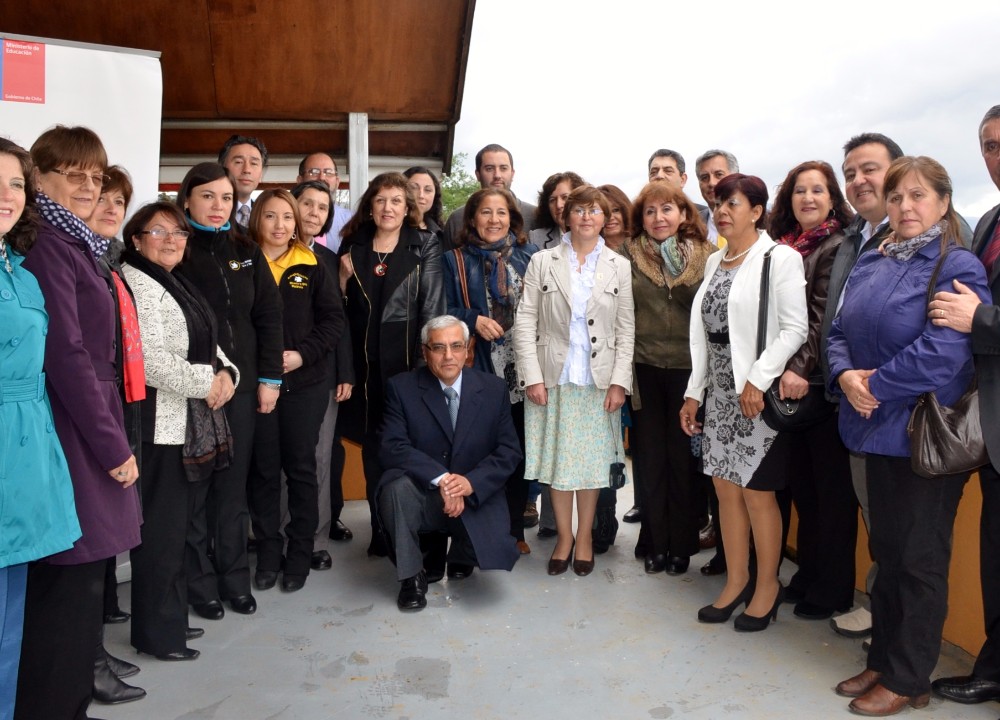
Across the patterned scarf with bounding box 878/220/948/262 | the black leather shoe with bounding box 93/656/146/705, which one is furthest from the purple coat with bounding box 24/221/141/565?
the patterned scarf with bounding box 878/220/948/262

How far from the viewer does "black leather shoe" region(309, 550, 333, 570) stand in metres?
3.91

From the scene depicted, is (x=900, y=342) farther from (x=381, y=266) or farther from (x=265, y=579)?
(x=265, y=579)

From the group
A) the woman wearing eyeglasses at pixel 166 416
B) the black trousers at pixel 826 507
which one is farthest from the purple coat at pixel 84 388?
the black trousers at pixel 826 507

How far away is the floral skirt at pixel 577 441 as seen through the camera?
148 inches

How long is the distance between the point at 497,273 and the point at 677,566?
165 centimetres

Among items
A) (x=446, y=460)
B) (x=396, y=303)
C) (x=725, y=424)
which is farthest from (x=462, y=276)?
(x=725, y=424)

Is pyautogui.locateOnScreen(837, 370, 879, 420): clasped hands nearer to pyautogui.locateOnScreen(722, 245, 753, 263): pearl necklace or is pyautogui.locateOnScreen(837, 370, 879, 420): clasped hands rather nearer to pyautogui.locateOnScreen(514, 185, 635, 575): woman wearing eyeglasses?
pyautogui.locateOnScreen(722, 245, 753, 263): pearl necklace

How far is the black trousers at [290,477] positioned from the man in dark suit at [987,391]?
2.52 meters

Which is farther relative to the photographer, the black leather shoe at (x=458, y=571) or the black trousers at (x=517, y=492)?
the black trousers at (x=517, y=492)

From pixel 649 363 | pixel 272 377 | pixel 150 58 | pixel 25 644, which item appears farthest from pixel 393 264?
pixel 25 644

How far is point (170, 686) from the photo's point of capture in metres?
2.72

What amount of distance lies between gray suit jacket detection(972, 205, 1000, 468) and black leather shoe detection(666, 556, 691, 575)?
170 cm

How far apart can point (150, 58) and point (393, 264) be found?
1.70 metres

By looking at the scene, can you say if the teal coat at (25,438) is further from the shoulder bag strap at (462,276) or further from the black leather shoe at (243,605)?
the shoulder bag strap at (462,276)
